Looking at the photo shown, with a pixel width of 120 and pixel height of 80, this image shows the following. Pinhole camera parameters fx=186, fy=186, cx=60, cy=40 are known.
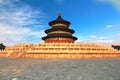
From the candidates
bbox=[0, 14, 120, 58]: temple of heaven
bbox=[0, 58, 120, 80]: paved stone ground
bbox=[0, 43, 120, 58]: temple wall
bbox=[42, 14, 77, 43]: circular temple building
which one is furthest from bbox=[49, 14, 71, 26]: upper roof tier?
bbox=[0, 58, 120, 80]: paved stone ground

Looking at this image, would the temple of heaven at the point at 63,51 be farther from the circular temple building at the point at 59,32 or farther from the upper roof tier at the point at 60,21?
the upper roof tier at the point at 60,21

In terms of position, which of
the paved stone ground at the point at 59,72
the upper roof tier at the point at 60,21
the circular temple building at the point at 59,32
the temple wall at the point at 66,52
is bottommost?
the paved stone ground at the point at 59,72

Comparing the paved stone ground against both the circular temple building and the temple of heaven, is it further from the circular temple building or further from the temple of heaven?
the circular temple building

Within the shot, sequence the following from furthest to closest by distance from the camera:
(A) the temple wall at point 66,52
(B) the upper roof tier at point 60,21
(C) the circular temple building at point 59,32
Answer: (B) the upper roof tier at point 60,21, (C) the circular temple building at point 59,32, (A) the temple wall at point 66,52

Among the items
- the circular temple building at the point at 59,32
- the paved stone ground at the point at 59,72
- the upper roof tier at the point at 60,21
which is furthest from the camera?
the upper roof tier at the point at 60,21

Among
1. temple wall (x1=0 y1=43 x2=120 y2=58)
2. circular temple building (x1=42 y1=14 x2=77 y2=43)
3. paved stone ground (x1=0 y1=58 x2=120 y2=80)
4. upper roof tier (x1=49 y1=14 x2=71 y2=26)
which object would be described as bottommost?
paved stone ground (x1=0 y1=58 x2=120 y2=80)

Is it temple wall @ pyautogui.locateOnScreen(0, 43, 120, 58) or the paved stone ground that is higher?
temple wall @ pyautogui.locateOnScreen(0, 43, 120, 58)

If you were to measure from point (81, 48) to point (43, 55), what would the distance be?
9214 mm

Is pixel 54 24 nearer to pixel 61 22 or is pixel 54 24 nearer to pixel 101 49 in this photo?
pixel 61 22

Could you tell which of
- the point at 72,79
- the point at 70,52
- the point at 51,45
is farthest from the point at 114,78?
the point at 51,45

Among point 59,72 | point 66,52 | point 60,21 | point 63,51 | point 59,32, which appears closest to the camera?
point 59,72

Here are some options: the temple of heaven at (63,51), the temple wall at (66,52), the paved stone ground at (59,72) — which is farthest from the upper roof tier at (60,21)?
the paved stone ground at (59,72)

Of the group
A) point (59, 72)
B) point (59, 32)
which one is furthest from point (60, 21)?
point (59, 72)

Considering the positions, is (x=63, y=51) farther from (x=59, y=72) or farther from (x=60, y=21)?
(x=60, y=21)
